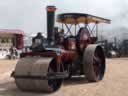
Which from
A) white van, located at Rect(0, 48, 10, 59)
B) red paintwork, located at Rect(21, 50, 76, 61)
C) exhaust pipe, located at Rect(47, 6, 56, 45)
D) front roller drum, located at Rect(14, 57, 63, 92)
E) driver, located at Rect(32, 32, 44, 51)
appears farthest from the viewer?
white van, located at Rect(0, 48, 10, 59)

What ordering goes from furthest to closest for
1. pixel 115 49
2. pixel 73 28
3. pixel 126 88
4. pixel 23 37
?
pixel 23 37 < pixel 115 49 < pixel 73 28 < pixel 126 88

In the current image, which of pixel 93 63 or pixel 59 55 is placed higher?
pixel 59 55

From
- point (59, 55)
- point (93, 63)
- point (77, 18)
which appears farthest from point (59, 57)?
point (77, 18)

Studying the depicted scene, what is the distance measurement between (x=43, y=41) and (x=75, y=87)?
1612 millimetres

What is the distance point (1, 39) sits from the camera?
40.3m

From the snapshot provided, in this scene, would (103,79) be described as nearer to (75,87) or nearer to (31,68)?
(75,87)

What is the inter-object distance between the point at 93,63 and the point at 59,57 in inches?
92.9

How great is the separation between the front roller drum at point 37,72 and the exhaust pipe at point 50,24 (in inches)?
32.5

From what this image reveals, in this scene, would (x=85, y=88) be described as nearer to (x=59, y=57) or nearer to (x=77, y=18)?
(x=59, y=57)

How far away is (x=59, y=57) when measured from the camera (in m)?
Result: 10.9

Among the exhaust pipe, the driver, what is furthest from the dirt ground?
the exhaust pipe

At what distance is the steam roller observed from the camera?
10.4 m

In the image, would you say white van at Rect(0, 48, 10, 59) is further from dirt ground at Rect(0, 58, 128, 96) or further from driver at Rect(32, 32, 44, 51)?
driver at Rect(32, 32, 44, 51)

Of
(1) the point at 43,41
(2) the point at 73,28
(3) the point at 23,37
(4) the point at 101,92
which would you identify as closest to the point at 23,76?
(1) the point at 43,41
